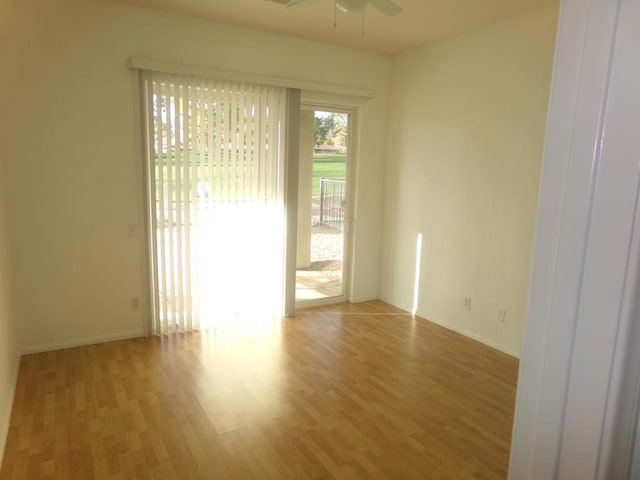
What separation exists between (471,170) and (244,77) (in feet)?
7.53

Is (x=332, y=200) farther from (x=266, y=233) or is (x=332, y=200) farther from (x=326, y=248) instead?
(x=266, y=233)

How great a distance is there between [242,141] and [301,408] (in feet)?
8.24

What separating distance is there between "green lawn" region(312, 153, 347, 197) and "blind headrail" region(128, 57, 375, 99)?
2.36ft

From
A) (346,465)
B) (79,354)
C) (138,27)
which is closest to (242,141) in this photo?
(138,27)

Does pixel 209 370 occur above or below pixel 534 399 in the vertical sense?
below

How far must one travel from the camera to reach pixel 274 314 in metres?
4.79

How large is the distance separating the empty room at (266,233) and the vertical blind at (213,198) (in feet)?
0.07

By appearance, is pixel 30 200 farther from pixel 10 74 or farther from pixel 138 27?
pixel 138 27

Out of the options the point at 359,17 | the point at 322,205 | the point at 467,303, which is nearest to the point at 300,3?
the point at 359,17

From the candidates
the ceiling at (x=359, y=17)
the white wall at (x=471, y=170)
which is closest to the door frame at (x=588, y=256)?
the ceiling at (x=359, y=17)

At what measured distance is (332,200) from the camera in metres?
5.24

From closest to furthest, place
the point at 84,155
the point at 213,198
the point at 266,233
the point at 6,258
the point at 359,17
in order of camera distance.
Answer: the point at 6,258
the point at 84,155
the point at 359,17
the point at 213,198
the point at 266,233

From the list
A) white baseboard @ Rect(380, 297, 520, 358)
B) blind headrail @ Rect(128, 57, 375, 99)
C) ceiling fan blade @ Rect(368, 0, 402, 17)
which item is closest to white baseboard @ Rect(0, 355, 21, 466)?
blind headrail @ Rect(128, 57, 375, 99)

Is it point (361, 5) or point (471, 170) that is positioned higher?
point (361, 5)
